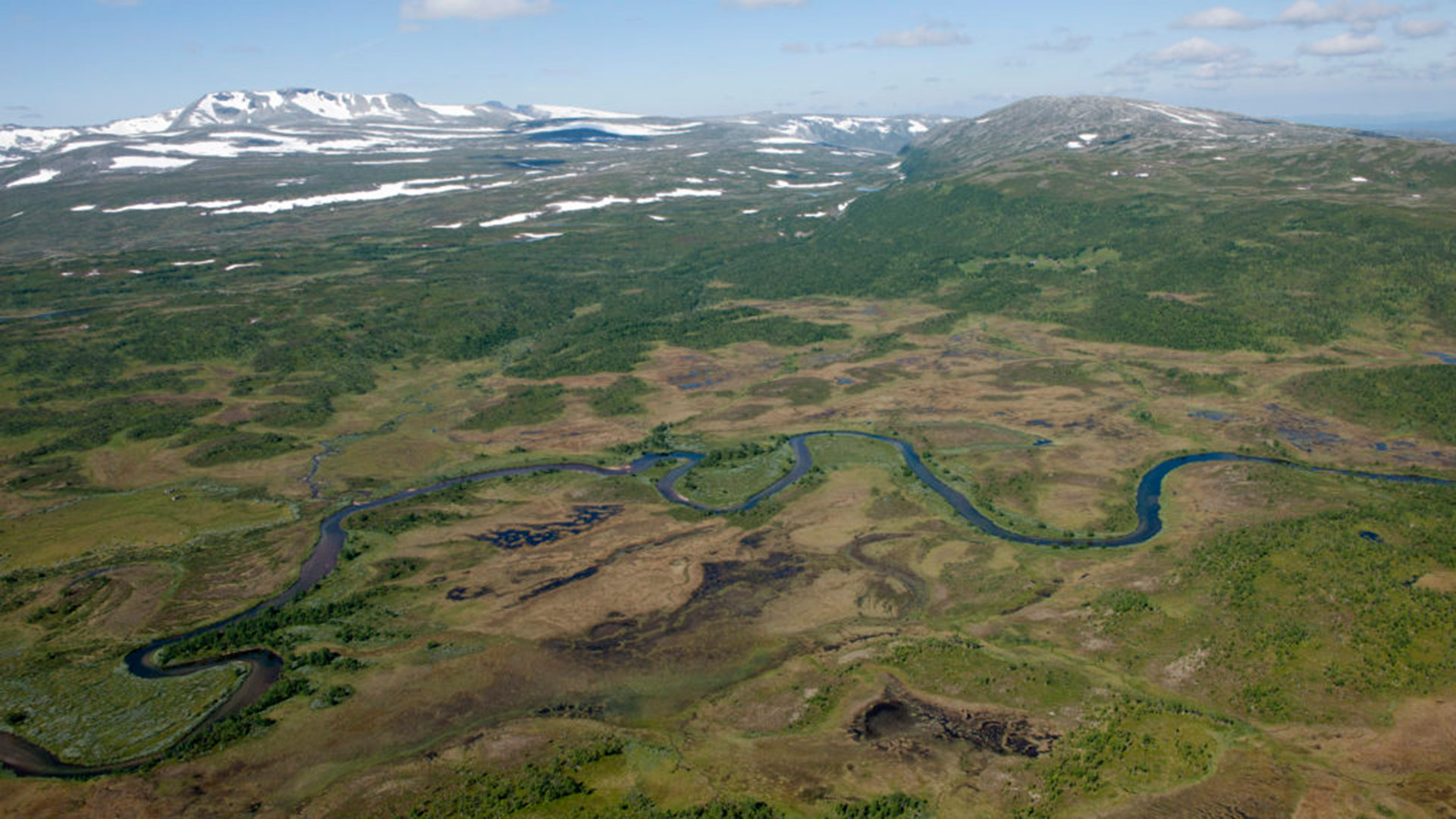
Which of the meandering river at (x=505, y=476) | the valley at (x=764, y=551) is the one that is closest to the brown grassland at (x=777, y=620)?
the valley at (x=764, y=551)

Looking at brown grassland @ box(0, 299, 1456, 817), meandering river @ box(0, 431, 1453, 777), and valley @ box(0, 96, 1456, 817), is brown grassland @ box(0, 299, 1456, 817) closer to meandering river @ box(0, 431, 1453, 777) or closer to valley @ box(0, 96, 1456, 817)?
valley @ box(0, 96, 1456, 817)

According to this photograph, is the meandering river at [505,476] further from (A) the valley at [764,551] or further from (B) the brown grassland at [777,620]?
(B) the brown grassland at [777,620]

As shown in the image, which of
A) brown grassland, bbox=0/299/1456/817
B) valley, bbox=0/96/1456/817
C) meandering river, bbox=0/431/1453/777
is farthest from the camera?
meandering river, bbox=0/431/1453/777

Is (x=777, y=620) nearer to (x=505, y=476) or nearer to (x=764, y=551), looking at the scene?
(x=764, y=551)

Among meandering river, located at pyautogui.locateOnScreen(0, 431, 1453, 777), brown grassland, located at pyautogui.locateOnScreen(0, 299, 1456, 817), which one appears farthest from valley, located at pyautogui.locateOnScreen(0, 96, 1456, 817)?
meandering river, located at pyautogui.locateOnScreen(0, 431, 1453, 777)

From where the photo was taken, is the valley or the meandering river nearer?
the valley

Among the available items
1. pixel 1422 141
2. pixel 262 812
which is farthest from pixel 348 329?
pixel 1422 141

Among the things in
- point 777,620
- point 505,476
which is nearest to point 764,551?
point 777,620

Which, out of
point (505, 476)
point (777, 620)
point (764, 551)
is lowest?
point (777, 620)
